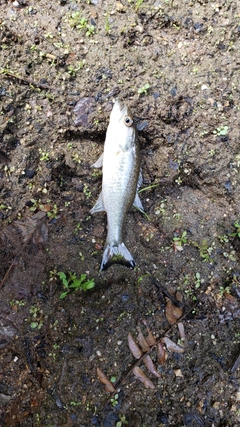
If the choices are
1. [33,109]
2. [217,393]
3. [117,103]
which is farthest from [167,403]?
[33,109]

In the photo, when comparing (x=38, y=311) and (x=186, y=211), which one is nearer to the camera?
(x=38, y=311)

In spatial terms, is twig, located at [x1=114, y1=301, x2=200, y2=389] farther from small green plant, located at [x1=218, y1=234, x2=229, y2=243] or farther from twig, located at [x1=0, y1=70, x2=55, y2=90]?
twig, located at [x1=0, y1=70, x2=55, y2=90]

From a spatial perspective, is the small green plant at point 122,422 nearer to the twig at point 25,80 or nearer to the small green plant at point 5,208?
the small green plant at point 5,208

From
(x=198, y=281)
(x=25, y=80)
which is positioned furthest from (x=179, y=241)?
(x=25, y=80)

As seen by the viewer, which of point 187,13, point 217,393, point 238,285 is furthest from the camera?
point 187,13

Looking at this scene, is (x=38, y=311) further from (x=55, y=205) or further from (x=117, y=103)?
(x=117, y=103)

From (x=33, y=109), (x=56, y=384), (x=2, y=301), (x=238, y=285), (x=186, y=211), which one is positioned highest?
(x=33, y=109)
